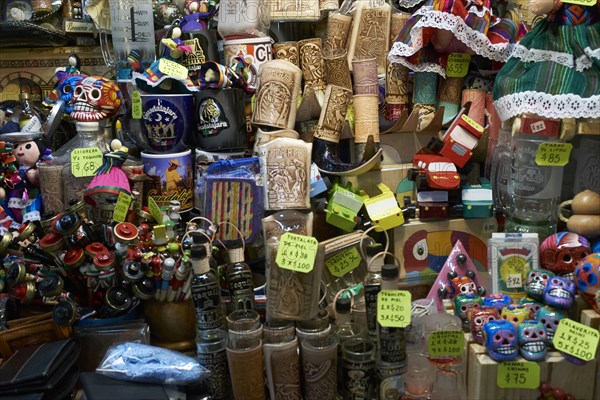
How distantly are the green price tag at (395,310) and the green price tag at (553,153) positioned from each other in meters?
0.61

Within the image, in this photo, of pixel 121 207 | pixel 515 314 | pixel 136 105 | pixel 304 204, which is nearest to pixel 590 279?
pixel 515 314

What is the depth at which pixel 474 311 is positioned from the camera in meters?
1.45

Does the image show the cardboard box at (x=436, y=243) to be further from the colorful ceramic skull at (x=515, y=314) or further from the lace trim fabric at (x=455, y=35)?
the lace trim fabric at (x=455, y=35)

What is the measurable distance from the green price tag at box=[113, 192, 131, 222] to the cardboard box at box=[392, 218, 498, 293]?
78cm

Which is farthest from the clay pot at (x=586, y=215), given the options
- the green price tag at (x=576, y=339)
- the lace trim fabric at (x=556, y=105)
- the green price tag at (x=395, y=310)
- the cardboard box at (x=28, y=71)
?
the cardboard box at (x=28, y=71)

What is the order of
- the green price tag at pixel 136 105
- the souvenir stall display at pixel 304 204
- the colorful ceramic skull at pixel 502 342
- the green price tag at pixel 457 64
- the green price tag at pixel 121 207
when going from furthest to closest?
the green price tag at pixel 457 64 < the green price tag at pixel 136 105 < the green price tag at pixel 121 207 < the souvenir stall display at pixel 304 204 < the colorful ceramic skull at pixel 502 342

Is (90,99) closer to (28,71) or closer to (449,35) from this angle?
(28,71)

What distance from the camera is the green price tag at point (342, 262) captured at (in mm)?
1719

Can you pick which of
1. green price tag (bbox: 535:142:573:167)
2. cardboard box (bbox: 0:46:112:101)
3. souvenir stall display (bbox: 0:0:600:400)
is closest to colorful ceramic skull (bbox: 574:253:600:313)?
souvenir stall display (bbox: 0:0:600:400)

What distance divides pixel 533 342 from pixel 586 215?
0.45 meters

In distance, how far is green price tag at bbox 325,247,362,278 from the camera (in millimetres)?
1719

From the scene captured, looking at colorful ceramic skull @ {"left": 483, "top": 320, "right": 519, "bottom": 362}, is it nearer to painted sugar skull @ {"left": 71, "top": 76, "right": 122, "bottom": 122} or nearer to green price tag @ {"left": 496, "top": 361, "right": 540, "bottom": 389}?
green price tag @ {"left": 496, "top": 361, "right": 540, "bottom": 389}

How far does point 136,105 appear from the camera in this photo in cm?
180

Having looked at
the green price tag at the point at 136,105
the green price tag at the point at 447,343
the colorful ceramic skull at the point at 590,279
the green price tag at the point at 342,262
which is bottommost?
the green price tag at the point at 447,343
